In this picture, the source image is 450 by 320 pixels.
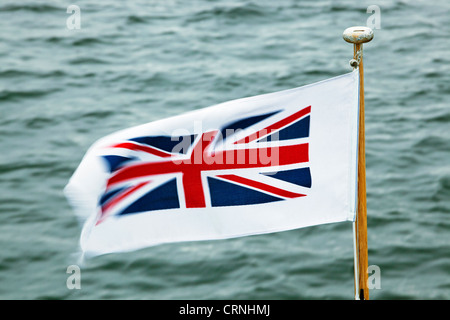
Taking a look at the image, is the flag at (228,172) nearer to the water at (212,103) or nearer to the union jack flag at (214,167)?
the union jack flag at (214,167)

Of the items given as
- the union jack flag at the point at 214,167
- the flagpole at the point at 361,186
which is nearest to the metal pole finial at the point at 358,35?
the flagpole at the point at 361,186

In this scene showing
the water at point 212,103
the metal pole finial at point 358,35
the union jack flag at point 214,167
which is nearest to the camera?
the metal pole finial at point 358,35

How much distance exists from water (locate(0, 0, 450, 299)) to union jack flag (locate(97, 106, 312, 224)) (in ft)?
8.21

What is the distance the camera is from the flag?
443 cm

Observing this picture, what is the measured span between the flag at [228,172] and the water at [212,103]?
2.46m

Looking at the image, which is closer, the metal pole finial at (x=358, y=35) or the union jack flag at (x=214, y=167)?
the metal pole finial at (x=358, y=35)

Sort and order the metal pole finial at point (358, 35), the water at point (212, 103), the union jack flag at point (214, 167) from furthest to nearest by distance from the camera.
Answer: the water at point (212, 103)
the union jack flag at point (214, 167)
the metal pole finial at point (358, 35)

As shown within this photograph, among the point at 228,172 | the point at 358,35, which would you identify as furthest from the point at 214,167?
the point at 358,35

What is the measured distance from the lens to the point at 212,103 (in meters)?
9.90

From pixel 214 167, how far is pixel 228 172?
0.09 meters

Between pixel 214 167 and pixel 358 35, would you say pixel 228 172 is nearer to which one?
pixel 214 167

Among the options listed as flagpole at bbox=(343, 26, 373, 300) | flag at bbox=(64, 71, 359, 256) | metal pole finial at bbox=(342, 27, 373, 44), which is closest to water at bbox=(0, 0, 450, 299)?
flagpole at bbox=(343, 26, 373, 300)

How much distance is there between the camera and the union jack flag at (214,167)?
14.6 ft

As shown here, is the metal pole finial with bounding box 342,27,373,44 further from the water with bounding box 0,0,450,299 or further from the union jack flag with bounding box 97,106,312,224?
the water with bounding box 0,0,450,299
